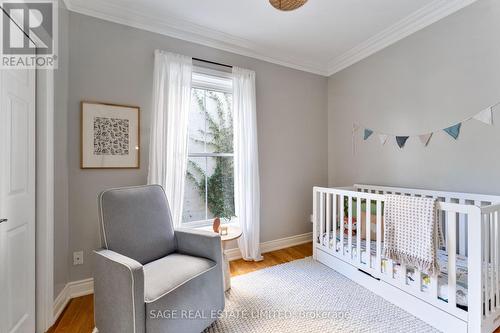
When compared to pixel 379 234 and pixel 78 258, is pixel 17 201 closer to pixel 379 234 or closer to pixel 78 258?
pixel 78 258

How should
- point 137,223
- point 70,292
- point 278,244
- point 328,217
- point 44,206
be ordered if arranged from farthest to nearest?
point 278,244 < point 328,217 < point 70,292 < point 137,223 < point 44,206

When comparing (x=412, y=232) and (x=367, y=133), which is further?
(x=367, y=133)

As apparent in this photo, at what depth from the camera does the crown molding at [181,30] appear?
6.48 feet

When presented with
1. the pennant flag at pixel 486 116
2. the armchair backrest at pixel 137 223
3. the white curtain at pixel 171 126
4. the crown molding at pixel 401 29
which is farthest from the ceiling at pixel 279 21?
the armchair backrest at pixel 137 223

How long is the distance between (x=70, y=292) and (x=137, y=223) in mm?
951

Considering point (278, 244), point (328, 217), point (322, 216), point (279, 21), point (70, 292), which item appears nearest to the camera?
point (70, 292)

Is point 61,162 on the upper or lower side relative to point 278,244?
upper

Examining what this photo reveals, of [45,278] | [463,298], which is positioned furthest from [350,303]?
[45,278]

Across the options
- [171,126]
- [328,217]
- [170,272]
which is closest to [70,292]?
[170,272]

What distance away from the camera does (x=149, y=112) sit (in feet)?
7.25

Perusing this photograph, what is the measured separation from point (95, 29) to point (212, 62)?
1063 millimetres

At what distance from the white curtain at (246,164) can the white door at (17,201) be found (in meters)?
1.69

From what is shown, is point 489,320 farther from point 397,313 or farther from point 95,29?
point 95,29

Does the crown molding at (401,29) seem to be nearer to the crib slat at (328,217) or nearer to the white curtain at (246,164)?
the white curtain at (246,164)
